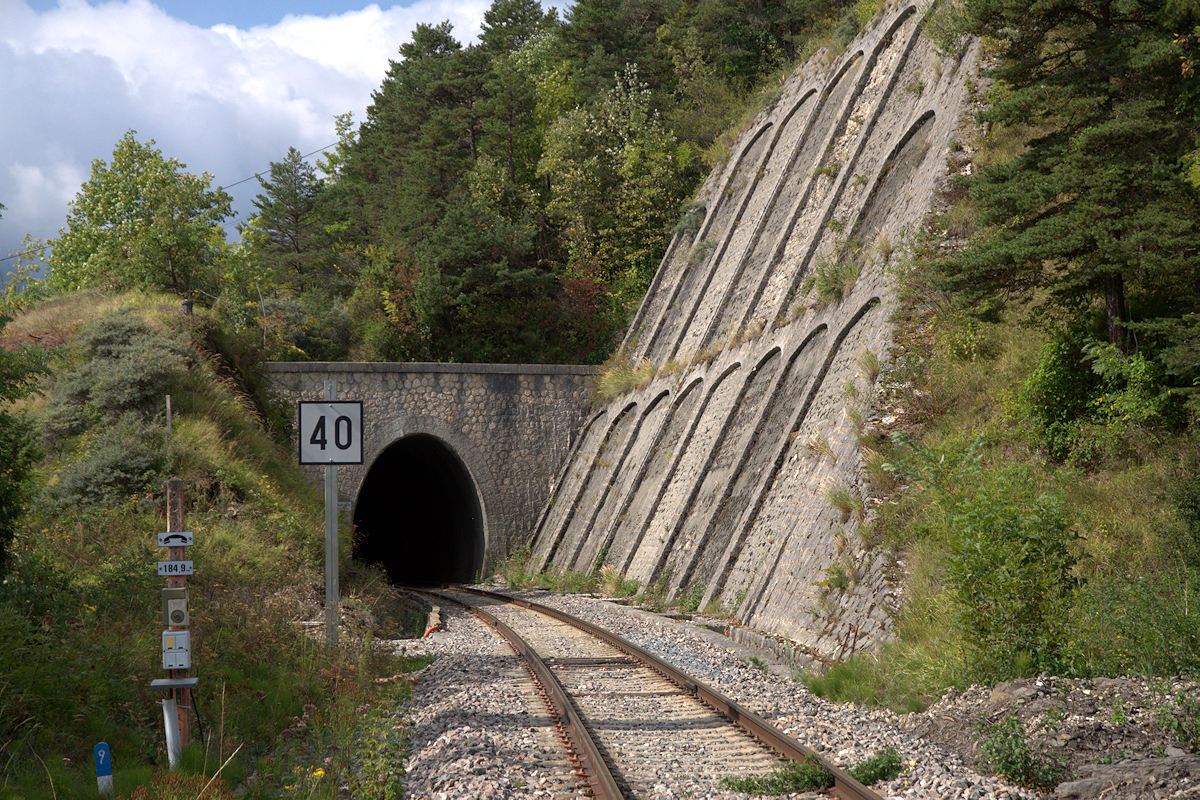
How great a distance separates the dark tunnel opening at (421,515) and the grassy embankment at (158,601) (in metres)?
10.6

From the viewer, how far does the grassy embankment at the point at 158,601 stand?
22.2 ft

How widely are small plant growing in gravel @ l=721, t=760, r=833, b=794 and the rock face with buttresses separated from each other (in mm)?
3997

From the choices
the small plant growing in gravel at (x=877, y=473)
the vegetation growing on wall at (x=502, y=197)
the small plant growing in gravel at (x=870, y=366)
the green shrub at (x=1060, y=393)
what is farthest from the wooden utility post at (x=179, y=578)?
the vegetation growing on wall at (x=502, y=197)

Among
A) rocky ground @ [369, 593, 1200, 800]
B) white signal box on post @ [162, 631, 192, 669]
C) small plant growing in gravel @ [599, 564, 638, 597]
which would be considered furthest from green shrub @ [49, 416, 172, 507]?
small plant growing in gravel @ [599, 564, 638, 597]

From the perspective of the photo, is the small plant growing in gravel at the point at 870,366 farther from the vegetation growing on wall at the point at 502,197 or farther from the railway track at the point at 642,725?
the vegetation growing on wall at the point at 502,197

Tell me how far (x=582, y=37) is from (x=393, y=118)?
445 inches

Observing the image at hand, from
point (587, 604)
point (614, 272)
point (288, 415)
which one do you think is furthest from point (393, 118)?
point (587, 604)

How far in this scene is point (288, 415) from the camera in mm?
26156

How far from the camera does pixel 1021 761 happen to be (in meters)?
5.67

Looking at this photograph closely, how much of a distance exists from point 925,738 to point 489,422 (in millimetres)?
23416

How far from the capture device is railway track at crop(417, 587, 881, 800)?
6.18 m

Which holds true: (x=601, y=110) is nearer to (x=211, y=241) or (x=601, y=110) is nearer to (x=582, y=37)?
(x=582, y=37)

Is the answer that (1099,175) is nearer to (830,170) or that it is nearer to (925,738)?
(925,738)

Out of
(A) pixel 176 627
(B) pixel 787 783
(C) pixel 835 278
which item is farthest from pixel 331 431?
(C) pixel 835 278
